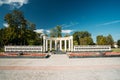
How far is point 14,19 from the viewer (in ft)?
155

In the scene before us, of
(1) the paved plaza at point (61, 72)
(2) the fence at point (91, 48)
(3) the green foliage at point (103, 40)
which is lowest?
(1) the paved plaza at point (61, 72)

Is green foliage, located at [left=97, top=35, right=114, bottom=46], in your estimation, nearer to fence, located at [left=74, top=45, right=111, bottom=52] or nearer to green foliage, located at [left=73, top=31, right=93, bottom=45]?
green foliage, located at [left=73, top=31, right=93, bottom=45]

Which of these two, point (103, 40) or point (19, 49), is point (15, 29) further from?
point (103, 40)

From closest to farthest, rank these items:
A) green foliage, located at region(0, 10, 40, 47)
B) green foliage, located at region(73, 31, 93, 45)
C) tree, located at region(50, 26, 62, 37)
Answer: green foliage, located at region(0, 10, 40, 47)
tree, located at region(50, 26, 62, 37)
green foliage, located at region(73, 31, 93, 45)

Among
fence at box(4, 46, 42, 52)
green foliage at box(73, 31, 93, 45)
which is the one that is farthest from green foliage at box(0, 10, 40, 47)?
green foliage at box(73, 31, 93, 45)

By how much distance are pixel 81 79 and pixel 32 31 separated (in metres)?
47.4

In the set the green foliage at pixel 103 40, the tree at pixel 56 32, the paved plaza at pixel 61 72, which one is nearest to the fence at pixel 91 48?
the tree at pixel 56 32

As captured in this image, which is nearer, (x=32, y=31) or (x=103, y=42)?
(x=32, y=31)

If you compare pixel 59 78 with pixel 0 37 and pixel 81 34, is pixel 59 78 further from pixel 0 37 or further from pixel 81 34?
pixel 81 34

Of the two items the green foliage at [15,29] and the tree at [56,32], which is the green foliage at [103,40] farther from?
the green foliage at [15,29]

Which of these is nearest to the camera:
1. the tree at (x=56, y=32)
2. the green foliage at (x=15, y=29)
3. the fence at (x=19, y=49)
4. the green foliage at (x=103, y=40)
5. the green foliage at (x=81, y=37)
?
the fence at (x=19, y=49)

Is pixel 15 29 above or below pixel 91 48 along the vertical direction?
above

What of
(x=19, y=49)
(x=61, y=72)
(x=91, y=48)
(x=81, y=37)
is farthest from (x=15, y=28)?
(x=81, y=37)

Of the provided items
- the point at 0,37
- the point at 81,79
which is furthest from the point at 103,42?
the point at 81,79
